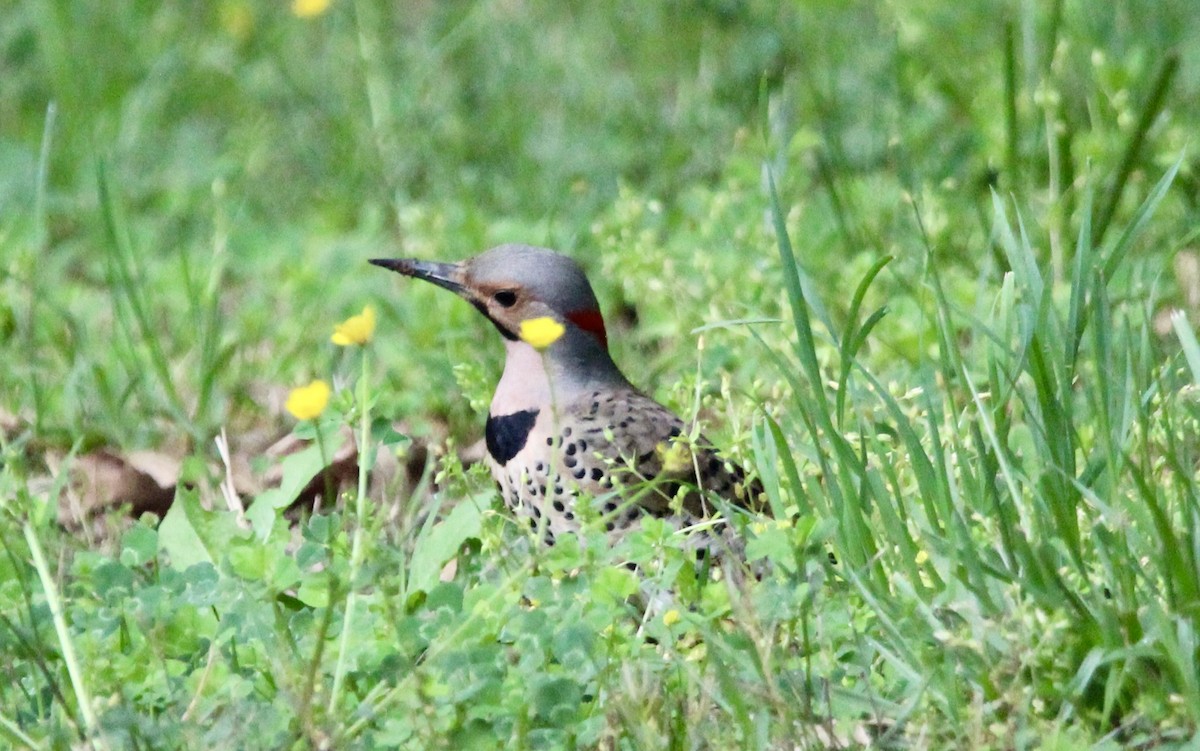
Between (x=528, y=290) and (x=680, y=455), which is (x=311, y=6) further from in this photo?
(x=680, y=455)

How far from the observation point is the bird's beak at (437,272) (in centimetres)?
439

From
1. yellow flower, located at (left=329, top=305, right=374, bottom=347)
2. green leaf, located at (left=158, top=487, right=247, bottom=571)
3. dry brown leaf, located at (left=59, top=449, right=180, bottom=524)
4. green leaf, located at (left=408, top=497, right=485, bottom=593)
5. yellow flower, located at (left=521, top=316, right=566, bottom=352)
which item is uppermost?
yellow flower, located at (left=329, top=305, right=374, bottom=347)

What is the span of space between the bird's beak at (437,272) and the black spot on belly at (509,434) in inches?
14.4

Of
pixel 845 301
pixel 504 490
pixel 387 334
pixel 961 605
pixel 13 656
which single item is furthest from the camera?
pixel 387 334

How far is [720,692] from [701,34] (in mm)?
5055

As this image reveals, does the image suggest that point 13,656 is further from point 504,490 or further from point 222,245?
point 222,245

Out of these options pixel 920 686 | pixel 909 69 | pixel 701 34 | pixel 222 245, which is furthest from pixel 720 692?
pixel 701 34

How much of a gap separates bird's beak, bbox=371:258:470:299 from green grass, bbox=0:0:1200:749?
0.38m

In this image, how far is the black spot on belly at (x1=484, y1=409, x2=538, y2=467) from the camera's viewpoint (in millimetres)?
4164

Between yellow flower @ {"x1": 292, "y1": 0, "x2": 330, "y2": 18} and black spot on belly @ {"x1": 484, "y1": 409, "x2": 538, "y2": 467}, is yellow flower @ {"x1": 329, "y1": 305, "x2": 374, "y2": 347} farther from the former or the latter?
yellow flower @ {"x1": 292, "y1": 0, "x2": 330, "y2": 18}

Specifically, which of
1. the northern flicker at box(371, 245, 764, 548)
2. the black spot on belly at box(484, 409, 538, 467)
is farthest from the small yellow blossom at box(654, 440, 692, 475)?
the black spot on belly at box(484, 409, 538, 467)

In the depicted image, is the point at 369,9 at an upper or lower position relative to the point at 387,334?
upper

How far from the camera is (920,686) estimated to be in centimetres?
280

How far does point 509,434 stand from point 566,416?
14 cm
